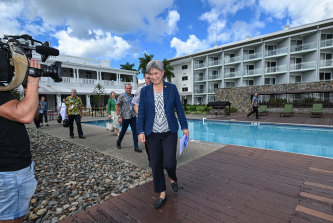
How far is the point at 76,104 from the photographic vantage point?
591 centimetres

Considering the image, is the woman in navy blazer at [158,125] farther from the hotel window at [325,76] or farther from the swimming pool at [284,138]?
the hotel window at [325,76]

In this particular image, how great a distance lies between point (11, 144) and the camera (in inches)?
43.8

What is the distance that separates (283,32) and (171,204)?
89.7ft

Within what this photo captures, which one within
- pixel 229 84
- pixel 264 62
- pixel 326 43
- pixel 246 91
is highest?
pixel 326 43

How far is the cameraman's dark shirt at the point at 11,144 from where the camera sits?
1068 millimetres

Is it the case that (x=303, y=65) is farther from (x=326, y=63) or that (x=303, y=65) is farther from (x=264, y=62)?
(x=264, y=62)

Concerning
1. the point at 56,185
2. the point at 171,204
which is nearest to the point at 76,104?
the point at 56,185

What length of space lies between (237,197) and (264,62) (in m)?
27.2

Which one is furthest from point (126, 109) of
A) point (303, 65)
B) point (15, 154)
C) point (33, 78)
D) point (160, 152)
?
point (303, 65)

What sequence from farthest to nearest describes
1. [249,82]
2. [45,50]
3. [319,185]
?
[249,82]
[319,185]
[45,50]

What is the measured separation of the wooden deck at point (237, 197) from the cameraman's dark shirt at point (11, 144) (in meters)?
1.22

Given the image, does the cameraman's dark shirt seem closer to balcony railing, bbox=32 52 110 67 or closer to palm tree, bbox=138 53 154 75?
balcony railing, bbox=32 52 110 67

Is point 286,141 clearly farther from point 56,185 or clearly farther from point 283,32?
point 283,32

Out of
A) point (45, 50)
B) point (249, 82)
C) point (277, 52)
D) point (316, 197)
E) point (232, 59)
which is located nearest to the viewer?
point (45, 50)
